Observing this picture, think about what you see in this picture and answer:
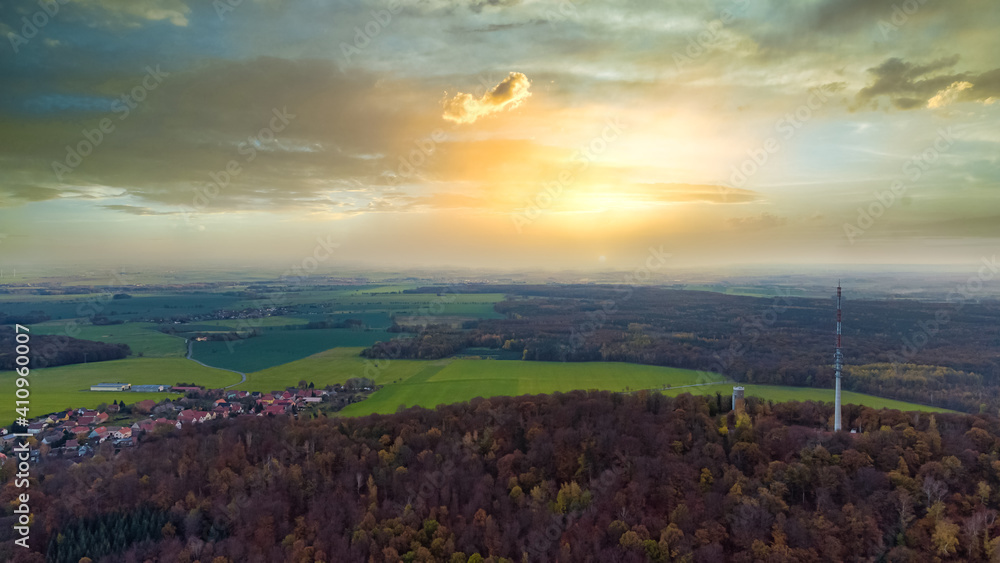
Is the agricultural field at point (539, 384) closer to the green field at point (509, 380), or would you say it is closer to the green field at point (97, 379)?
the green field at point (509, 380)

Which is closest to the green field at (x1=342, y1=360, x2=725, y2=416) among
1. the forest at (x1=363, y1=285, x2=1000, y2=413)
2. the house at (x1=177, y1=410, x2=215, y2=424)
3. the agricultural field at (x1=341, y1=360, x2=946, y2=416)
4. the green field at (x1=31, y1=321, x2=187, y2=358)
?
the agricultural field at (x1=341, y1=360, x2=946, y2=416)

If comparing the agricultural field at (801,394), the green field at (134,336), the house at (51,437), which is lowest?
the house at (51,437)

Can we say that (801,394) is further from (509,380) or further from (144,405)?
(144,405)

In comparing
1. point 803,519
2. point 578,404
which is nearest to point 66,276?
point 578,404

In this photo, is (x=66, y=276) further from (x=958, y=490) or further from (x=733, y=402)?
(x=958, y=490)

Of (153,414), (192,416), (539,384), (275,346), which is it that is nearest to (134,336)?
(275,346)

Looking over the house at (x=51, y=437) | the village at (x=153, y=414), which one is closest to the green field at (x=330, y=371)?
the village at (x=153, y=414)

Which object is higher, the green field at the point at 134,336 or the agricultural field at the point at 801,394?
the green field at the point at 134,336
